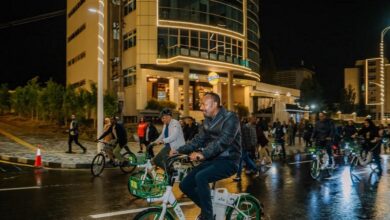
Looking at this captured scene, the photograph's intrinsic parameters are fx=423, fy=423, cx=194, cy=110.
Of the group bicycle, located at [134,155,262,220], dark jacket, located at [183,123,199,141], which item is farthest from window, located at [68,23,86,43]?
bicycle, located at [134,155,262,220]

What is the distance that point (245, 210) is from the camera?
5.37 meters

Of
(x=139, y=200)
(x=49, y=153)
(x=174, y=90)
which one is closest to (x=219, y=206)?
(x=139, y=200)

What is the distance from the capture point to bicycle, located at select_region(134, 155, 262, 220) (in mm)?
4504

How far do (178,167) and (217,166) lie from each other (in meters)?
3.45

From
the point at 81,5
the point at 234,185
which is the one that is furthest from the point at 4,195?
the point at 81,5

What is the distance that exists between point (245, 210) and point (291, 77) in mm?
86932

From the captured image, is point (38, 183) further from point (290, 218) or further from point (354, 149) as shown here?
point (354, 149)

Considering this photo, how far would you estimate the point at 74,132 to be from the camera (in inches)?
725

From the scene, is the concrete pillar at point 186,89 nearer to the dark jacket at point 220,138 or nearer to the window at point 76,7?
the window at point 76,7

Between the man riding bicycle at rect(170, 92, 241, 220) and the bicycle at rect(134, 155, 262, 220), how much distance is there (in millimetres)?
226

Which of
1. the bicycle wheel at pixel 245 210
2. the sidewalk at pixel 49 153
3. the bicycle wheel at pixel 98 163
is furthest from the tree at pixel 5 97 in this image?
the bicycle wheel at pixel 245 210

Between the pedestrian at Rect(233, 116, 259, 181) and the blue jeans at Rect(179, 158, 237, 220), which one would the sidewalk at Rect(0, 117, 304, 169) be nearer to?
the pedestrian at Rect(233, 116, 259, 181)

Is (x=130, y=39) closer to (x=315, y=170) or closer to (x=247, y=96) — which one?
(x=247, y=96)

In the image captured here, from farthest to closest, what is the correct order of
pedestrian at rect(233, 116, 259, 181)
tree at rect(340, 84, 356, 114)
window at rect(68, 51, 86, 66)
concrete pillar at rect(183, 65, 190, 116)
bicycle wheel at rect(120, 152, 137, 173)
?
tree at rect(340, 84, 356, 114) < window at rect(68, 51, 86, 66) < concrete pillar at rect(183, 65, 190, 116) < bicycle wheel at rect(120, 152, 137, 173) < pedestrian at rect(233, 116, 259, 181)
